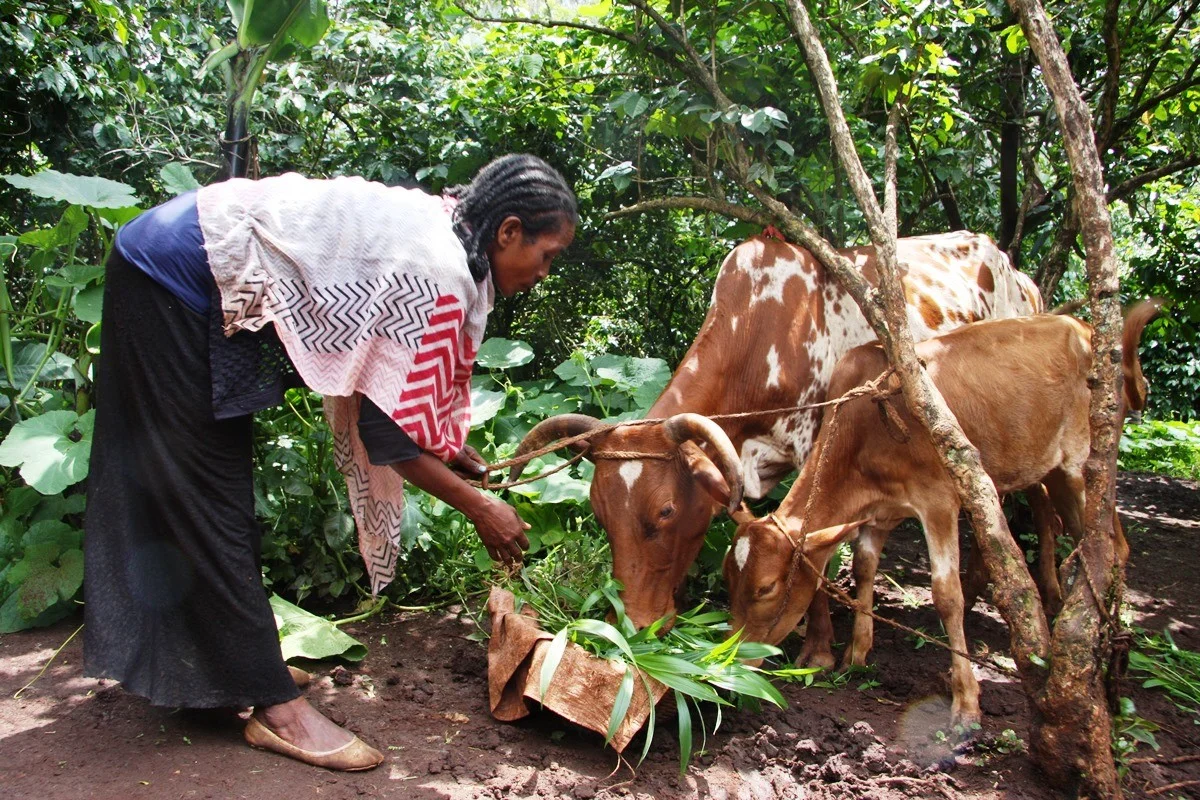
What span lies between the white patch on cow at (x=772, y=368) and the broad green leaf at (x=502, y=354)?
153cm

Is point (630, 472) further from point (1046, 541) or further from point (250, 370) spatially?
point (1046, 541)

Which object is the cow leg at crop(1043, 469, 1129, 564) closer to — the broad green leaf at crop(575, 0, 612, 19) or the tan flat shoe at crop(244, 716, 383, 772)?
the tan flat shoe at crop(244, 716, 383, 772)

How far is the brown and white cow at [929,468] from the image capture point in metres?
3.90

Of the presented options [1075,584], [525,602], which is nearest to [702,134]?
[525,602]

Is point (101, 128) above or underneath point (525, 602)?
above

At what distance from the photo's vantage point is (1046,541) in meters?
5.36

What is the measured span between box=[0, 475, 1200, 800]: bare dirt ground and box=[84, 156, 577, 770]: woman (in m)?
0.22

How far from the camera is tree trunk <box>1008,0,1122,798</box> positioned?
2.94 meters

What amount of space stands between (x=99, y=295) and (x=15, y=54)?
3.01 metres

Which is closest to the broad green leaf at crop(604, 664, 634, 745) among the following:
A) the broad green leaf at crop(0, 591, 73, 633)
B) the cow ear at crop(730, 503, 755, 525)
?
the cow ear at crop(730, 503, 755, 525)

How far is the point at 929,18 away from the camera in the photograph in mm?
4539

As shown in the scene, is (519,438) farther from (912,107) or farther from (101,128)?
(101,128)

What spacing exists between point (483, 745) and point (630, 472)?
1.33m

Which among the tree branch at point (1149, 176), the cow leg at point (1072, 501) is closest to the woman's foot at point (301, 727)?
the cow leg at point (1072, 501)
